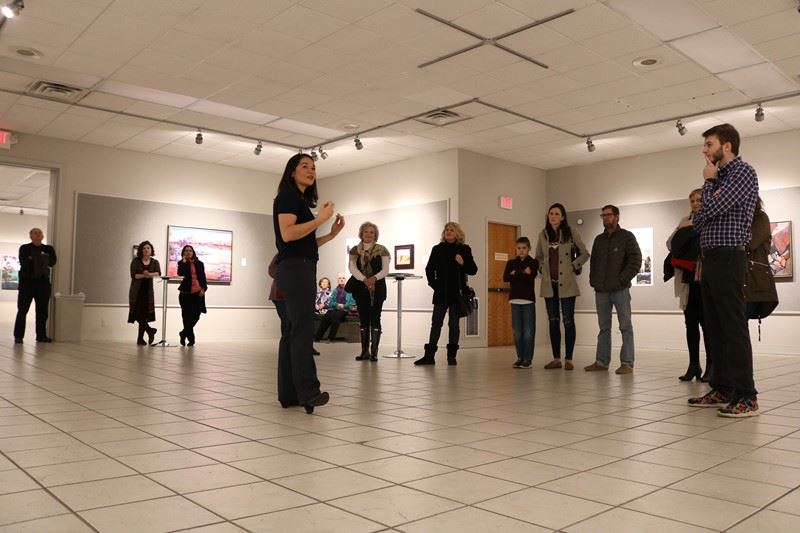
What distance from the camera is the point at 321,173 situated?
45.0ft

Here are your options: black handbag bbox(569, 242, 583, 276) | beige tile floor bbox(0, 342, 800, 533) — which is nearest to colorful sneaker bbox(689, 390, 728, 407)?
beige tile floor bbox(0, 342, 800, 533)

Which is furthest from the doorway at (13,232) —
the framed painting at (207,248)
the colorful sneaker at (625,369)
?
the colorful sneaker at (625,369)

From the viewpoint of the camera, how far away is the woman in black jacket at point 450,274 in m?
7.52

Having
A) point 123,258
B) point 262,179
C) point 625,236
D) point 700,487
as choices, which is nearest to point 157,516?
point 700,487

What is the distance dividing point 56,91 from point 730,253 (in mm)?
8224

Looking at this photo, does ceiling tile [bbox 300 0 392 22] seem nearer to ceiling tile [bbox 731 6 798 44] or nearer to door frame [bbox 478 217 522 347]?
ceiling tile [bbox 731 6 798 44]

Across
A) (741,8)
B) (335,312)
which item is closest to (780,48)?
(741,8)

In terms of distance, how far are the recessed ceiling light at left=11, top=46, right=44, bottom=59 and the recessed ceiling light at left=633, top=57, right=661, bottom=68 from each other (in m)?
6.50

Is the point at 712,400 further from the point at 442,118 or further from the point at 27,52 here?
the point at 27,52

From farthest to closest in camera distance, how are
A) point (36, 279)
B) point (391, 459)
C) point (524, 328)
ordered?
point (36, 279) → point (524, 328) → point (391, 459)

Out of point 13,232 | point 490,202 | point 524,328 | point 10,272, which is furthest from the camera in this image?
point 10,272

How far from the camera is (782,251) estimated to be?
991 cm

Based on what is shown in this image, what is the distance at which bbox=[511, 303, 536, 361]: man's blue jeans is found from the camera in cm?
704

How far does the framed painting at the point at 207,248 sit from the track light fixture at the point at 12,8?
6.43 meters
